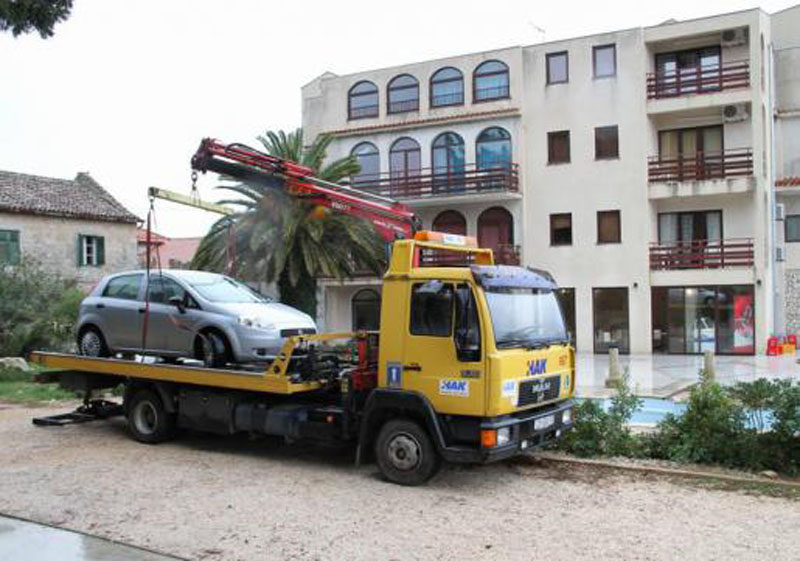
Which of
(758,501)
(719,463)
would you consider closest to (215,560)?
(758,501)

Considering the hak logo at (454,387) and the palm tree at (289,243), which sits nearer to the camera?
the hak logo at (454,387)

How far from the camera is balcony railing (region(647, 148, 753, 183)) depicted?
27203 millimetres

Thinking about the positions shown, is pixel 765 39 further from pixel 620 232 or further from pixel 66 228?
pixel 66 228

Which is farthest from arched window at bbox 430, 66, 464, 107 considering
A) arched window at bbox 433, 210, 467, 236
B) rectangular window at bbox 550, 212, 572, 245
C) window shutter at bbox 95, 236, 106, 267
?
window shutter at bbox 95, 236, 106, 267

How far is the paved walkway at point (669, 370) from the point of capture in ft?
58.6

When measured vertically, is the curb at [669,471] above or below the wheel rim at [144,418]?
below

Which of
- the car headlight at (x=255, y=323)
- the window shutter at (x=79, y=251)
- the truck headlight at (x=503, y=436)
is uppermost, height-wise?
the window shutter at (x=79, y=251)

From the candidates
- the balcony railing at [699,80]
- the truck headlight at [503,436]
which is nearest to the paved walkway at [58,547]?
the truck headlight at [503,436]

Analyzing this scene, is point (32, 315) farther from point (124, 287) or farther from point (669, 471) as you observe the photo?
point (669, 471)

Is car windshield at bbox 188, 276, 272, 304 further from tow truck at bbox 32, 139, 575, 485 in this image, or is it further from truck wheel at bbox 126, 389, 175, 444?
truck wheel at bbox 126, 389, 175, 444

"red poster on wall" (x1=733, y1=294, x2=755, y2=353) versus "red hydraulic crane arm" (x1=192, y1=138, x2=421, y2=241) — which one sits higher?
"red hydraulic crane arm" (x1=192, y1=138, x2=421, y2=241)

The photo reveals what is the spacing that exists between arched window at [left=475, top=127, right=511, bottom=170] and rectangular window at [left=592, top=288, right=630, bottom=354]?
6.24 metres

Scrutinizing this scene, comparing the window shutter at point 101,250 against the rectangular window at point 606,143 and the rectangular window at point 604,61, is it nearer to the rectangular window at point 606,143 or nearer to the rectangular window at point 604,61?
the rectangular window at point 606,143

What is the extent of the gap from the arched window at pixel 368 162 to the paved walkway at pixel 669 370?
37.4 feet
